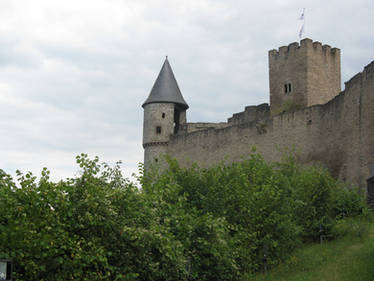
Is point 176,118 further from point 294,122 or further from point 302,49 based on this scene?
point 294,122

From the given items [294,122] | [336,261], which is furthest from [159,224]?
[294,122]

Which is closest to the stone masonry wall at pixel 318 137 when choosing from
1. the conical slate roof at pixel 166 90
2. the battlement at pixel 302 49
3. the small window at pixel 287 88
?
the conical slate roof at pixel 166 90

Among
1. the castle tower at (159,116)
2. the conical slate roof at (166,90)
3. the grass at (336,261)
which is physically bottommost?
the grass at (336,261)

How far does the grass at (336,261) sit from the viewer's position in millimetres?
15375

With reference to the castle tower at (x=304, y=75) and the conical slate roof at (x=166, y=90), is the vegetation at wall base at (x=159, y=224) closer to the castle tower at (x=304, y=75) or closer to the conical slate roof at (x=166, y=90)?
the castle tower at (x=304, y=75)

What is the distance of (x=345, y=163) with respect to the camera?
24469 millimetres

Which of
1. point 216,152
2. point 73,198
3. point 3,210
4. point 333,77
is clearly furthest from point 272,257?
point 333,77

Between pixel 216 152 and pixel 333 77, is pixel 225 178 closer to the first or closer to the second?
pixel 216 152

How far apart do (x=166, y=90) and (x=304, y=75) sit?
9.69 meters

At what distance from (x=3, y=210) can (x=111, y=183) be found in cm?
347

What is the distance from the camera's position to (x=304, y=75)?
111 ft

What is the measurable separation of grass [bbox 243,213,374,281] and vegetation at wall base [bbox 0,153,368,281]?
1.23 feet

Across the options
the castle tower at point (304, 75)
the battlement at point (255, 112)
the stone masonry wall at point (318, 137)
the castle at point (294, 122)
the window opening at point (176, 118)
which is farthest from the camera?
the window opening at point (176, 118)

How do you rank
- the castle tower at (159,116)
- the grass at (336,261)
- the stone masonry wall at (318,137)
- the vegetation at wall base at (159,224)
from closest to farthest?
the vegetation at wall base at (159,224)
the grass at (336,261)
the stone masonry wall at (318,137)
the castle tower at (159,116)
